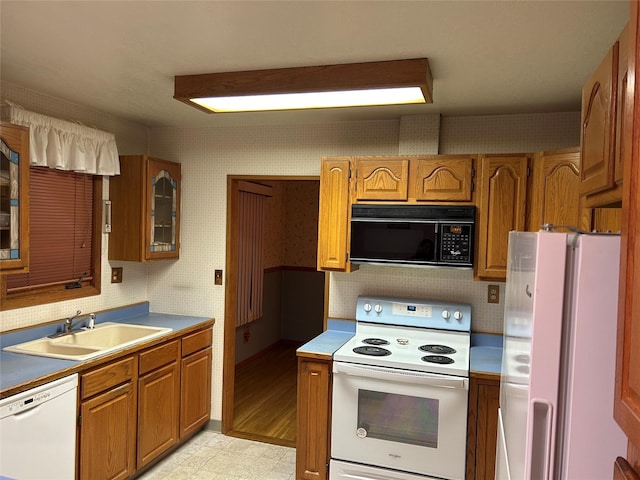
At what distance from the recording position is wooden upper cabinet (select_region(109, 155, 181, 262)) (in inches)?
134

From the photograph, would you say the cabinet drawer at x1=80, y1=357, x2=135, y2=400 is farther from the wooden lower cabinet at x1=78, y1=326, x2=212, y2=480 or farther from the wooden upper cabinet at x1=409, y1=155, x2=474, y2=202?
the wooden upper cabinet at x1=409, y1=155, x2=474, y2=202

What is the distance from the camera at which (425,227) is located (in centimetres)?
294

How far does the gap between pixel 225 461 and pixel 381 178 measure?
219 cm

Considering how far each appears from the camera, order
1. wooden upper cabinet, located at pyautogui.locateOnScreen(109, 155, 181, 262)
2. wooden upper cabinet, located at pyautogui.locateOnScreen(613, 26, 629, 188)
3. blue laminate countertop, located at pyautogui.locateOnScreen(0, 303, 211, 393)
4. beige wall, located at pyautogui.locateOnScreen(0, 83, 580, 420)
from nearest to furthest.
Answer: wooden upper cabinet, located at pyautogui.locateOnScreen(613, 26, 629, 188) → blue laminate countertop, located at pyautogui.locateOnScreen(0, 303, 211, 393) → beige wall, located at pyautogui.locateOnScreen(0, 83, 580, 420) → wooden upper cabinet, located at pyautogui.locateOnScreen(109, 155, 181, 262)

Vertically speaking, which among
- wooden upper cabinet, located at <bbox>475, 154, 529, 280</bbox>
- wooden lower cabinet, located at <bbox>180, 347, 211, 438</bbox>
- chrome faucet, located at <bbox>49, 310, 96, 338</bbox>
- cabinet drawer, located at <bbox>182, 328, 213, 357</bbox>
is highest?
wooden upper cabinet, located at <bbox>475, 154, 529, 280</bbox>

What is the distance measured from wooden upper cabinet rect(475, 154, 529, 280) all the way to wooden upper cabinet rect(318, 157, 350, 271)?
83 cm

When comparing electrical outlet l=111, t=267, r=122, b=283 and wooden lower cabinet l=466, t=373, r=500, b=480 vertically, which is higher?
electrical outlet l=111, t=267, r=122, b=283

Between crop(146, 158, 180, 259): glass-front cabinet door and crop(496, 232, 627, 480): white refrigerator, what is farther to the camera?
crop(146, 158, 180, 259): glass-front cabinet door

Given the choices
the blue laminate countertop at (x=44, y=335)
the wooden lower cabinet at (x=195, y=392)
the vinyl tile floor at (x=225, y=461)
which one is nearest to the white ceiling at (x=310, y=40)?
the blue laminate countertop at (x=44, y=335)

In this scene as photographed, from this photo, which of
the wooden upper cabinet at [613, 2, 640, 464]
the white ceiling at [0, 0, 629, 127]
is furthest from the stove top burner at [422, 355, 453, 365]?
the wooden upper cabinet at [613, 2, 640, 464]

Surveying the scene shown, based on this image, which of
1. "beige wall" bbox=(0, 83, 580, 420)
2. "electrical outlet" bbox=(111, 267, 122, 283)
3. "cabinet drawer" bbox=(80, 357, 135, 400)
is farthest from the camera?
"electrical outlet" bbox=(111, 267, 122, 283)

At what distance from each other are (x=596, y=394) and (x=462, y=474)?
192cm

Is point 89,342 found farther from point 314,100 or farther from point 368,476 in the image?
point 314,100

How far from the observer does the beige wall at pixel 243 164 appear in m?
3.10
